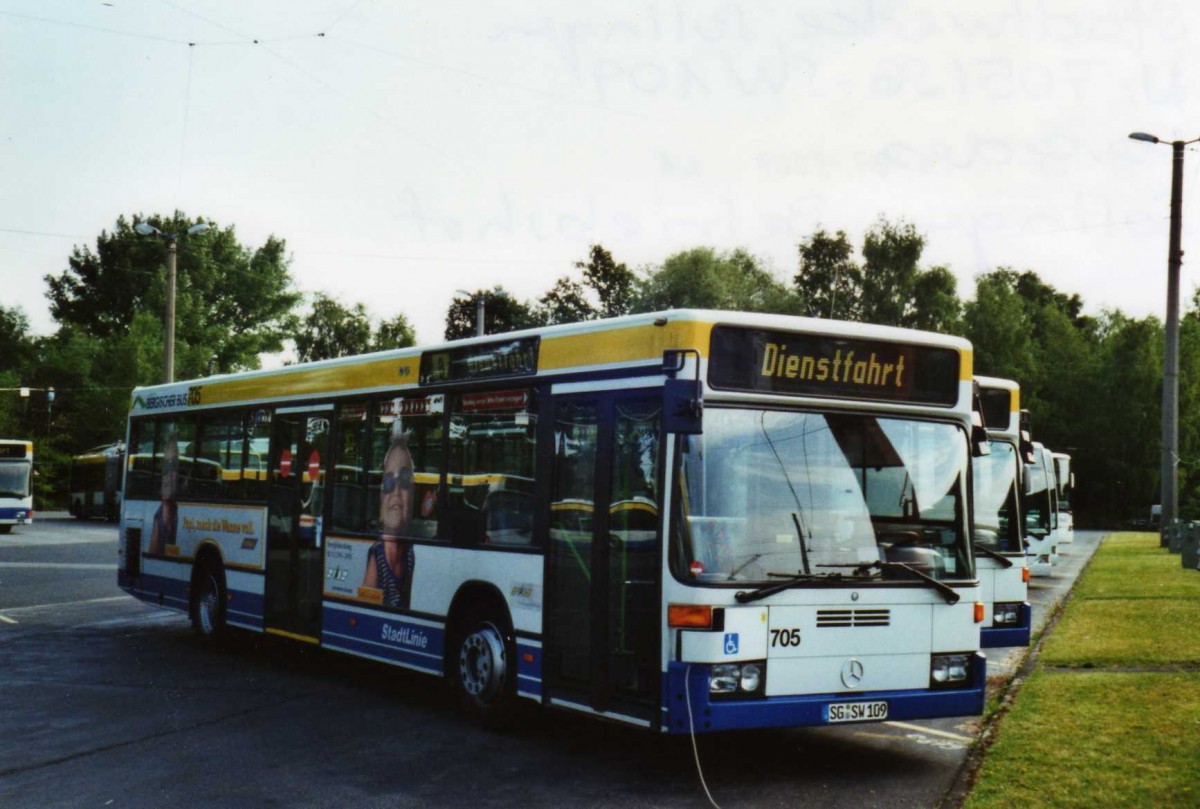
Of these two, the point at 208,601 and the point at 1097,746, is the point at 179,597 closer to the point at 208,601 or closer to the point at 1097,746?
the point at 208,601

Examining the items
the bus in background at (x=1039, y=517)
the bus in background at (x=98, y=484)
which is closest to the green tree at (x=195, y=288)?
the bus in background at (x=98, y=484)

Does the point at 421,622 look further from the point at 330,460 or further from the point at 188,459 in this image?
the point at 188,459

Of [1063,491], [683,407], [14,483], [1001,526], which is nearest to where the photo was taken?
[683,407]

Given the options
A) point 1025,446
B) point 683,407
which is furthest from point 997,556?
point 683,407

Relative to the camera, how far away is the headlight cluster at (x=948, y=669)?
8.45 m

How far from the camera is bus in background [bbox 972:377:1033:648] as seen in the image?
44.6 ft

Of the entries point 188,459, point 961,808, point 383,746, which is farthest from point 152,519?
point 961,808

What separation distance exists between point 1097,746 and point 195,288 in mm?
72787

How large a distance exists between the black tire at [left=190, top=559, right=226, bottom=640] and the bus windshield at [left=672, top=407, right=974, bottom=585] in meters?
8.08

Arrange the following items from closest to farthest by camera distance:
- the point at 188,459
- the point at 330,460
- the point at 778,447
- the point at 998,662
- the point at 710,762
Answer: the point at 778,447 < the point at 710,762 < the point at 330,460 < the point at 998,662 < the point at 188,459

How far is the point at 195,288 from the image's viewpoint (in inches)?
→ 3009

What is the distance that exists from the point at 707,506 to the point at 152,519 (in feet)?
33.9

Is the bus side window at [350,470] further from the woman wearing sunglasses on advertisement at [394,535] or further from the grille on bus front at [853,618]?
the grille on bus front at [853,618]

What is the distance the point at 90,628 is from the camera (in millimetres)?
16578
